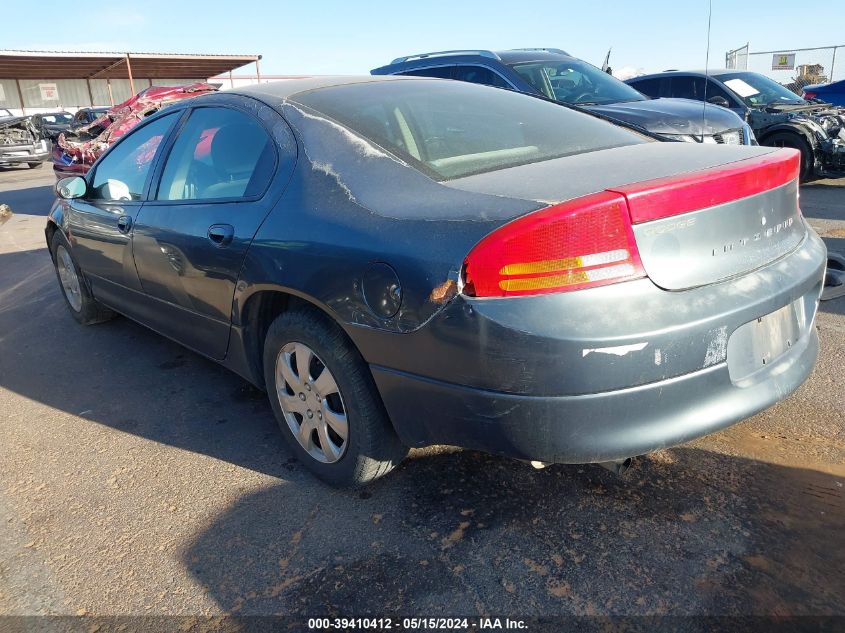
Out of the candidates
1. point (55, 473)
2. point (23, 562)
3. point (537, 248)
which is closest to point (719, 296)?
point (537, 248)

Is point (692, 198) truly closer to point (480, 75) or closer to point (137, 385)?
point (137, 385)

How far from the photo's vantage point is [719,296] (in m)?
1.96

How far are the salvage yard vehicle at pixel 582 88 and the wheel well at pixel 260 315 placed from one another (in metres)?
4.58

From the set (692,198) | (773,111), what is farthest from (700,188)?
(773,111)

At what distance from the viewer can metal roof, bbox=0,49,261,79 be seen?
3198cm

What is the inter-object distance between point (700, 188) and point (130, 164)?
3.20 metres

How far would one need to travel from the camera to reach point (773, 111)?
8945 mm

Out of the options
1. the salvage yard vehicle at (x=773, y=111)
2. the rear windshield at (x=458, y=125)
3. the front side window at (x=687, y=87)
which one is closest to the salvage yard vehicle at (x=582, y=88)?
the salvage yard vehicle at (x=773, y=111)

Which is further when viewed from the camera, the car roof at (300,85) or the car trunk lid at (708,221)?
the car roof at (300,85)

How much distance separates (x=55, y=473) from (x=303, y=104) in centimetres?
192

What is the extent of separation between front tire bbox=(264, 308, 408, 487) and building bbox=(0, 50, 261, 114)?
112 ft

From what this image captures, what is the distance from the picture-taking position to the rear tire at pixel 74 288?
4672 millimetres

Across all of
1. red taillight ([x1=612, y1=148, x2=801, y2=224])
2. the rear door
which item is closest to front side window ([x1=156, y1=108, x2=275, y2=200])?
the rear door

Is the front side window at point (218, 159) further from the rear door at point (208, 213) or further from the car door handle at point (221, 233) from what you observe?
the car door handle at point (221, 233)
